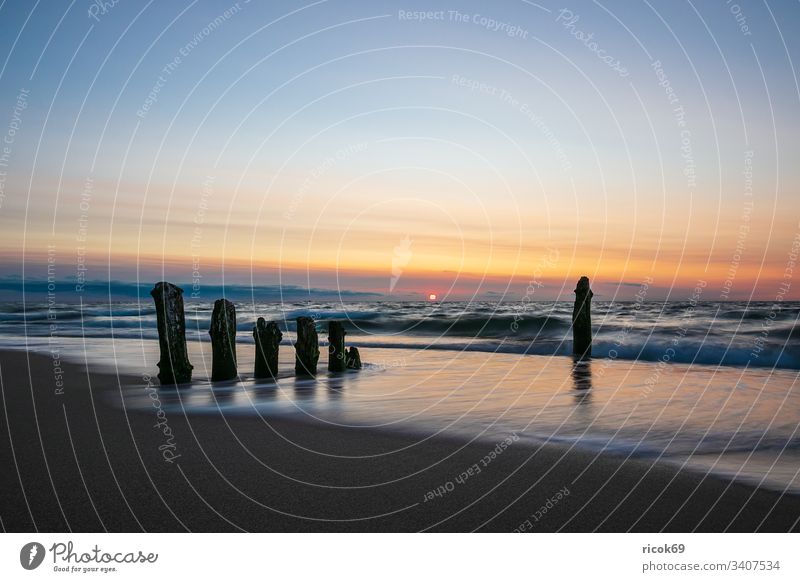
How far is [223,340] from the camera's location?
52.0 ft

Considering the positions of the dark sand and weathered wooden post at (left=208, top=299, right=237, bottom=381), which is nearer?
the dark sand

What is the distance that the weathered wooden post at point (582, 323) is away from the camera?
25.6 m

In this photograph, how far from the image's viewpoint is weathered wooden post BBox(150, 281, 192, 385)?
46.8ft

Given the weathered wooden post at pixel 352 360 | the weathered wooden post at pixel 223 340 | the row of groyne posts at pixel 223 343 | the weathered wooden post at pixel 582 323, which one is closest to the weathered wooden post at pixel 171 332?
the row of groyne posts at pixel 223 343

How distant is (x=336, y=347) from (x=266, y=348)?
2.09 metres

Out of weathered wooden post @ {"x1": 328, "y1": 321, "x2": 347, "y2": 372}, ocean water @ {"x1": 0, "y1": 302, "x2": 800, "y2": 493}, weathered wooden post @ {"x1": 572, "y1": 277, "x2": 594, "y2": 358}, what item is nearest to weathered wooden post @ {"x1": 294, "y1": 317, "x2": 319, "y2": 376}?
ocean water @ {"x1": 0, "y1": 302, "x2": 800, "y2": 493}

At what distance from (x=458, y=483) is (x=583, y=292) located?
1994 centimetres

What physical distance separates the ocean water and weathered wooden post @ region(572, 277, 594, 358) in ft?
3.19

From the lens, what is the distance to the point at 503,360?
24.2m

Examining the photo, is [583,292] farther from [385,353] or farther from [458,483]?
[458,483]

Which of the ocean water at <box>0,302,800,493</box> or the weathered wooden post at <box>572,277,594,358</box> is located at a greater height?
the weathered wooden post at <box>572,277,594,358</box>

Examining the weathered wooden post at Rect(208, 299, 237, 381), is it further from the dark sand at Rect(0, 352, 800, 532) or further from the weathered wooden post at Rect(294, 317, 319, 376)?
the dark sand at Rect(0, 352, 800, 532)

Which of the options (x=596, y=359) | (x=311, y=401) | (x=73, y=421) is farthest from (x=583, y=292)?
(x=73, y=421)
